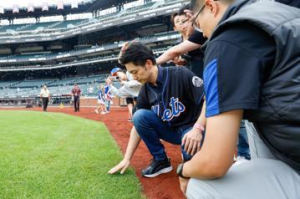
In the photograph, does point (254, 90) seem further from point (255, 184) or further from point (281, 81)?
point (255, 184)

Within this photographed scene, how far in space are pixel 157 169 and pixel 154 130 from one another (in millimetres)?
419

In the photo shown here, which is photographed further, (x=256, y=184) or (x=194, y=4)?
(x=194, y=4)

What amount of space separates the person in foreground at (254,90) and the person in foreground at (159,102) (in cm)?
150

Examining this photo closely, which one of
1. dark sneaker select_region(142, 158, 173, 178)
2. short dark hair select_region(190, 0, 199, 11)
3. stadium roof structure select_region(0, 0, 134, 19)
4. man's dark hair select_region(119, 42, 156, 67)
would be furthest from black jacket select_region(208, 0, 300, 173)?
stadium roof structure select_region(0, 0, 134, 19)

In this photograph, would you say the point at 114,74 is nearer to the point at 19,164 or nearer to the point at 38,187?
the point at 19,164

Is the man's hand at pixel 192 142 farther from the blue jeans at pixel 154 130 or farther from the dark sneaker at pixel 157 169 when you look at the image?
the dark sneaker at pixel 157 169

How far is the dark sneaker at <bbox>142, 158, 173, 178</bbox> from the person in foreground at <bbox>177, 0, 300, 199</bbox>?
1.79 meters

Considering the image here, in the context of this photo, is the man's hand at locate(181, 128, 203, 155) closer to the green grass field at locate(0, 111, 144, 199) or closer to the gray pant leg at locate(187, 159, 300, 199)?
the gray pant leg at locate(187, 159, 300, 199)

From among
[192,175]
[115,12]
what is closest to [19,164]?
[192,175]

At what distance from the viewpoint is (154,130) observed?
3.09m

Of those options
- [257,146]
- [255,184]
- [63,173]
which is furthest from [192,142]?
[63,173]

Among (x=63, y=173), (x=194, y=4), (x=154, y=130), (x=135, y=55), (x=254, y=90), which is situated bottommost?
(x=63, y=173)

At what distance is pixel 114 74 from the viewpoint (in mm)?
5250

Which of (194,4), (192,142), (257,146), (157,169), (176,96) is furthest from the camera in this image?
(157,169)
